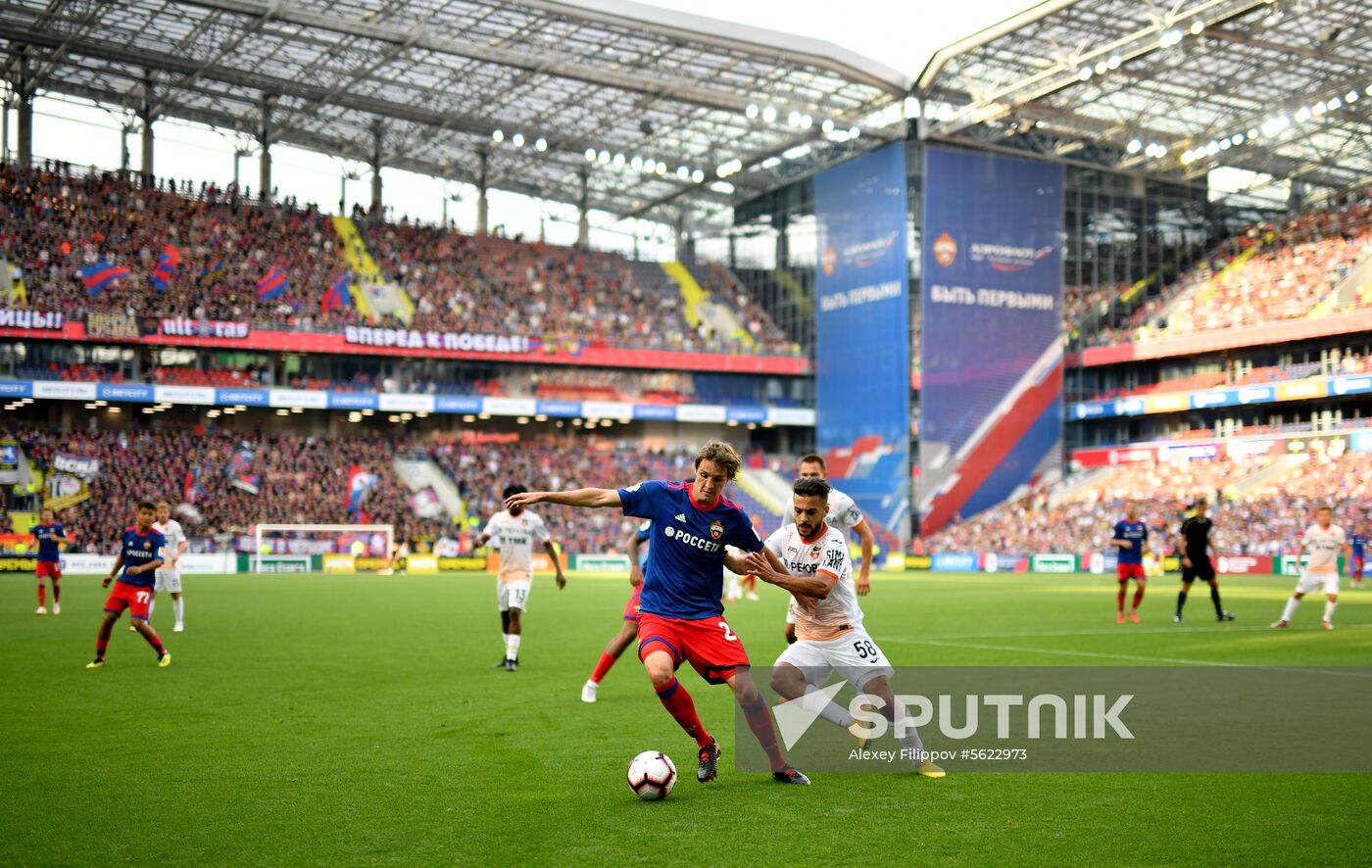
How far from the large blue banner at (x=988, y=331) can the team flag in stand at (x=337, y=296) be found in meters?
28.8

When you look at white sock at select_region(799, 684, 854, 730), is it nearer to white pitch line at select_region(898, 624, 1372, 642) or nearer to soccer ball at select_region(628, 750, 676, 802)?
soccer ball at select_region(628, 750, 676, 802)

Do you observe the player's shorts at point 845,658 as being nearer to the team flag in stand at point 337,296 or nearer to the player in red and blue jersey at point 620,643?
the player in red and blue jersey at point 620,643

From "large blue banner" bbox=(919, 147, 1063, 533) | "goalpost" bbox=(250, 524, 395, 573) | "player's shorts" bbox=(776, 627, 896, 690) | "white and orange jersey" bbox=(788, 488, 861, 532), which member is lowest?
"goalpost" bbox=(250, 524, 395, 573)

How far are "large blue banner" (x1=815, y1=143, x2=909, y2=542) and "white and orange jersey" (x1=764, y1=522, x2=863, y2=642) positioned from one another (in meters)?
A: 53.2

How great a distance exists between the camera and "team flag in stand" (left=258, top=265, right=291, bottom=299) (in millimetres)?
58656

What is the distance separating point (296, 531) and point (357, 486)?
4579 millimetres

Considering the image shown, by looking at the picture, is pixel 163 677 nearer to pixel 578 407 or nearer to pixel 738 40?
pixel 738 40

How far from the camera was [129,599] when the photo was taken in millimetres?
15570

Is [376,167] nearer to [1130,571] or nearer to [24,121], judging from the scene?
[24,121]

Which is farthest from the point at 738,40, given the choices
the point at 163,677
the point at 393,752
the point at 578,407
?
the point at 393,752

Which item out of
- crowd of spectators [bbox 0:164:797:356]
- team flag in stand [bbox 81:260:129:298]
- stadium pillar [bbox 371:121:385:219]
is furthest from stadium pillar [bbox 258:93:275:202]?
team flag in stand [bbox 81:260:129:298]

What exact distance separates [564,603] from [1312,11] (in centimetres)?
3928

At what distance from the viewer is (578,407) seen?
64750 mm

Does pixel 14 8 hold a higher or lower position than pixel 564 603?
higher
